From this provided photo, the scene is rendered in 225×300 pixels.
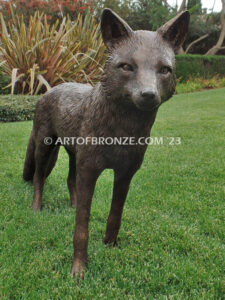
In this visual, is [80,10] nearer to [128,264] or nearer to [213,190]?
[213,190]

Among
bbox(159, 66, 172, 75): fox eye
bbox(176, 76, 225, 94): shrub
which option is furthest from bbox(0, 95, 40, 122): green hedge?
bbox(176, 76, 225, 94): shrub

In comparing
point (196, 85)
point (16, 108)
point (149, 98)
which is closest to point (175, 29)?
point (149, 98)

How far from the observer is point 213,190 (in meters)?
3.72

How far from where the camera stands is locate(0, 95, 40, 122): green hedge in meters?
8.20

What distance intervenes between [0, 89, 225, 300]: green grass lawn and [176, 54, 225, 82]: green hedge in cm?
1317

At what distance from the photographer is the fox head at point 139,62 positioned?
5.30ft

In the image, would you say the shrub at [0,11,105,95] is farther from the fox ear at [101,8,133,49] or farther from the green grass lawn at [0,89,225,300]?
the fox ear at [101,8,133,49]

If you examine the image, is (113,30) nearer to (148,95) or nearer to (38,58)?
(148,95)

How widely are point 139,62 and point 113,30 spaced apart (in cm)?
29

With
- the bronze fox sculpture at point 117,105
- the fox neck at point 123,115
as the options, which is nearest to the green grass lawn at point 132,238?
the bronze fox sculpture at point 117,105

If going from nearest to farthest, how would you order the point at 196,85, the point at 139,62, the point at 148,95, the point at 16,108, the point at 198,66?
the point at 148,95
the point at 139,62
the point at 16,108
the point at 196,85
the point at 198,66

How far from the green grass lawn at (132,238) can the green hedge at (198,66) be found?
1317 centimetres

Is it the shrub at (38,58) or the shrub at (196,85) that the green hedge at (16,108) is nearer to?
the shrub at (38,58)

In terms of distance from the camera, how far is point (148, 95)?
61.0 inches
